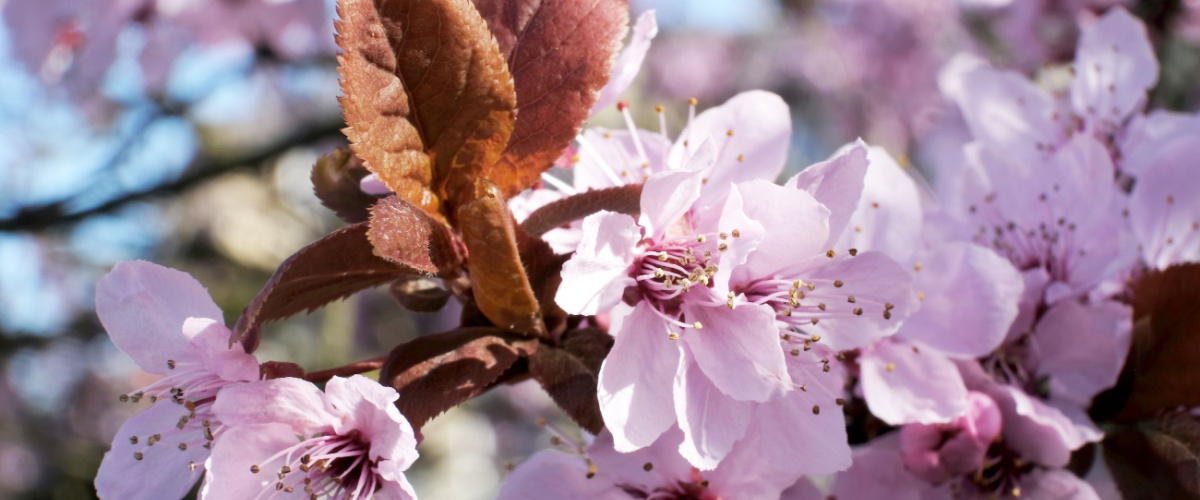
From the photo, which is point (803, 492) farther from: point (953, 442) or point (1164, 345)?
point (1164, 345)

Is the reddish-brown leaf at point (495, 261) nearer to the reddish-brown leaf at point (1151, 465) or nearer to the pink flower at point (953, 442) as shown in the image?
the pink flower at point (953, 442)

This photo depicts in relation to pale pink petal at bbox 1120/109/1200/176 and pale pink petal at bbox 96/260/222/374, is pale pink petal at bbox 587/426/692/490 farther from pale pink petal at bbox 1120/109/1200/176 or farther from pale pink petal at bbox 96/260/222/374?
pale pink petal at bbox 1120/109/1200/176

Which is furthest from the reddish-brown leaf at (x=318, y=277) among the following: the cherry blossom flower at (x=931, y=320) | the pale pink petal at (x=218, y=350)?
the cherry blossom flower at (x=931, y=320)

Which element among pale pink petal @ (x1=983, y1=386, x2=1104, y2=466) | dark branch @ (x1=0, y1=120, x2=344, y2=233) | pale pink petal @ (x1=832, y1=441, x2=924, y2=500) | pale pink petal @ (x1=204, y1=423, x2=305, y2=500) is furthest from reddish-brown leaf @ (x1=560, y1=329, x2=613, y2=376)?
dark branch @ (x1=0, y1=120, x2=344, y2=233)

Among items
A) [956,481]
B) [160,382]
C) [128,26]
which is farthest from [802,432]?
[128,26]

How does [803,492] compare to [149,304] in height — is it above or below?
below

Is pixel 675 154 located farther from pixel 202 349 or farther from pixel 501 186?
pixel 202 349
